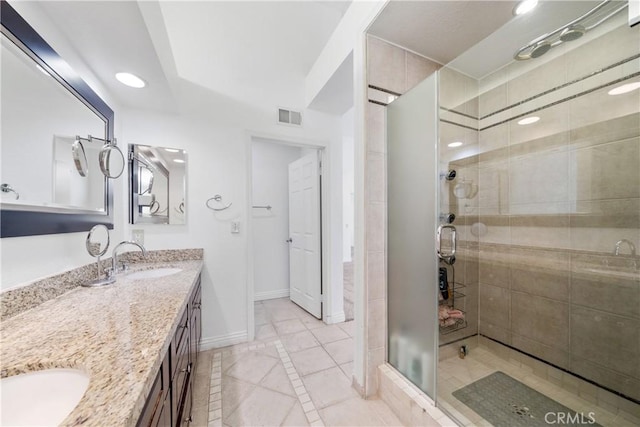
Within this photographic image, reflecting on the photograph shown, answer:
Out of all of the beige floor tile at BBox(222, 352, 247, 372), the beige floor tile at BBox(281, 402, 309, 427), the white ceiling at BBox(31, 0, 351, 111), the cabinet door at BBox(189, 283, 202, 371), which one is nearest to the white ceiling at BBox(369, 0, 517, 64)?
the white ceiling at BBox(31, 0, 351, 111)

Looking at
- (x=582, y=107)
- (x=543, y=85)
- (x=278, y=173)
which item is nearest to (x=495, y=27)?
(x=543, y=85)

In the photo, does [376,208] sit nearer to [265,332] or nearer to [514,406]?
[514,406]

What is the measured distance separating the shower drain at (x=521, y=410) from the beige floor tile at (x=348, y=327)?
1314mm

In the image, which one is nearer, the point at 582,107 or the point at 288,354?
the point at 582,107

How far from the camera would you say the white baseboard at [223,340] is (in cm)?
224

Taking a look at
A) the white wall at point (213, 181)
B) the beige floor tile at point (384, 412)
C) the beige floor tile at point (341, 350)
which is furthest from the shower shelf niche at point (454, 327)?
the white wall at point (213, 181)

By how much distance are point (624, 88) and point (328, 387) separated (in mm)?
2605

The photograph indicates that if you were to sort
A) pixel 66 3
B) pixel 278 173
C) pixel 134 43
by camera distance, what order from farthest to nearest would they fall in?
pixel 278 173 → pixel 134 43 → pixel 66 3

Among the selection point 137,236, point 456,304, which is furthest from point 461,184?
point 137,236

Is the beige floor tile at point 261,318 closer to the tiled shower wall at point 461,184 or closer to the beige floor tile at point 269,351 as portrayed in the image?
the beige floor tile at point 269,351

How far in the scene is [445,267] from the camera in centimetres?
156

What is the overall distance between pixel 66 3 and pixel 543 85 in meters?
2.79

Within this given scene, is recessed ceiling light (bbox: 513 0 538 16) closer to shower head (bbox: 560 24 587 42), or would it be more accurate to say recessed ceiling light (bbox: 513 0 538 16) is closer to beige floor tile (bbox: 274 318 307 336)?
shower head (bbox: 560 24 587 42)

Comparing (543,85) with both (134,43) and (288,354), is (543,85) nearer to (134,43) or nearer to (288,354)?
(134,43)
